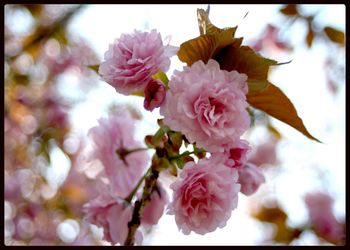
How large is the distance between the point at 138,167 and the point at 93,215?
→ 0.61 feet

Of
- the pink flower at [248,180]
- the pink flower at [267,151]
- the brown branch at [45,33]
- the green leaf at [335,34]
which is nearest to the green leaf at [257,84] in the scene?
the pink flower at [248,180]

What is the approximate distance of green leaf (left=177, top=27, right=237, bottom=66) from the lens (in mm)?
938

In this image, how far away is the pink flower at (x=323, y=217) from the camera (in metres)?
2.30

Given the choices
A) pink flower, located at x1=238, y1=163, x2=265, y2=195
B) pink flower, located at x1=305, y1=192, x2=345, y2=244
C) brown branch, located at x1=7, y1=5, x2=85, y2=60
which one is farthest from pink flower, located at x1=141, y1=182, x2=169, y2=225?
brown branch, located at x1=7, y1=5, x2=85, y2=60

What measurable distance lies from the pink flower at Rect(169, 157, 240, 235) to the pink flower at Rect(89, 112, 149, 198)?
29cm

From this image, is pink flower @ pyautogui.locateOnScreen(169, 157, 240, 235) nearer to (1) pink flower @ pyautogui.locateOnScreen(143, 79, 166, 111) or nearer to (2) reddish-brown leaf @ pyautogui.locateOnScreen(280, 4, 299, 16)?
(1) pink flower @ pyautogui.locateOnScreen(143, 79, 166, 111)

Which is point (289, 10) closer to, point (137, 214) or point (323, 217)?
point (323, 217)

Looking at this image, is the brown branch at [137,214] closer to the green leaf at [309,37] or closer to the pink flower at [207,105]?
the pink flower at [207,105]

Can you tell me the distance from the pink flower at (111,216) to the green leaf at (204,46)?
367mm

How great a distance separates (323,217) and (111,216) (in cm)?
162

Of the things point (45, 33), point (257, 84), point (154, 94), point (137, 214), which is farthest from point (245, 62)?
point (45, 33)

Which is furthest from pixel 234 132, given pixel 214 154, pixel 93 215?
pixel 93 215

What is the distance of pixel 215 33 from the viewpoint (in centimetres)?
95

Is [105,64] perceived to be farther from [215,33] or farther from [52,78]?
[52,78]
